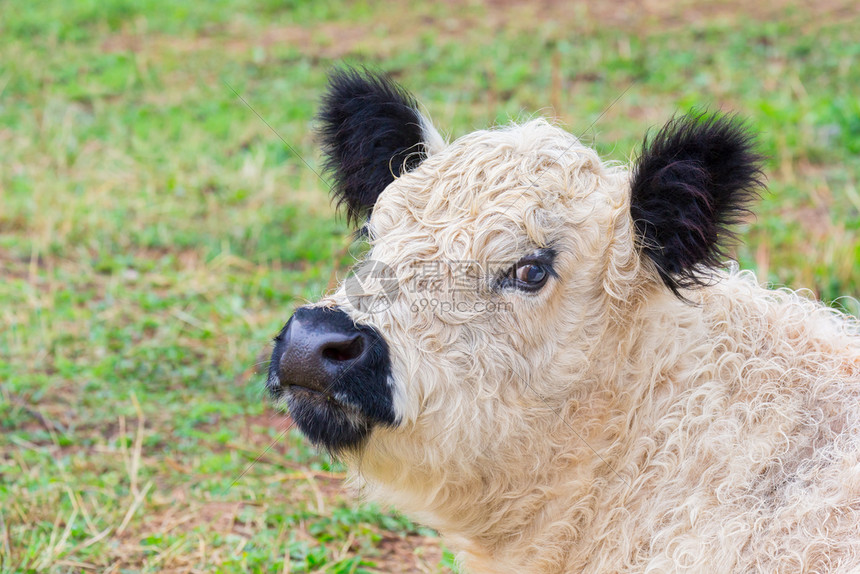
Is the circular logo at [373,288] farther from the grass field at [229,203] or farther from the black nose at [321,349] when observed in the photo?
the grass field at [229,203]

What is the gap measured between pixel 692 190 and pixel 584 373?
71cm

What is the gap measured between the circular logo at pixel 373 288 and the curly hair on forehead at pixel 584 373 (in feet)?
0.05

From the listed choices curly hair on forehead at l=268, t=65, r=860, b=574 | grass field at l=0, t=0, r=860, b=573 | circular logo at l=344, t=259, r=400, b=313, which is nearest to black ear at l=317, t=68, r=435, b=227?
curly hair on forehead at l=268, t=65, r=860, b=574

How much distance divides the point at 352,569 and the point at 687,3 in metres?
9.17

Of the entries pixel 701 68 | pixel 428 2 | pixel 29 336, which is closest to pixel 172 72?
pixel 428 2

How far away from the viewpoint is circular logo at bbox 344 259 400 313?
109 inches

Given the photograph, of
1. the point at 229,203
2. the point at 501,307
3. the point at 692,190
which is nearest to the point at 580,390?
the point at 501,307

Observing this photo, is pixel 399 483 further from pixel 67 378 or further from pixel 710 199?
pixel 67 378

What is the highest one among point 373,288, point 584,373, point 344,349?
point 373,288

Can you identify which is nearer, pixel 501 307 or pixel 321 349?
pixel 321 349

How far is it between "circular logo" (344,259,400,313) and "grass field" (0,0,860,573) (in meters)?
1.08

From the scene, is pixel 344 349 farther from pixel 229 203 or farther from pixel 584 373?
pixel 229 203

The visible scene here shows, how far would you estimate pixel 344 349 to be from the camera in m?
2.62

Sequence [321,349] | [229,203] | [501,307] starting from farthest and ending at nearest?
[229,203]
[501,307]
[321,349]
